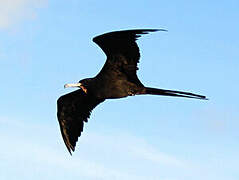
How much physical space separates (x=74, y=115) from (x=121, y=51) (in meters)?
2.93

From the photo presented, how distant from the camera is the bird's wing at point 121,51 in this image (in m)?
11.4

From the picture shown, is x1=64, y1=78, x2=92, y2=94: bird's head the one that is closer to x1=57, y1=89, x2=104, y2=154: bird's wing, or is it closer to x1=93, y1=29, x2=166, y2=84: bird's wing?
x1=93, y1=29, x2=166, y2=84: bird's wing

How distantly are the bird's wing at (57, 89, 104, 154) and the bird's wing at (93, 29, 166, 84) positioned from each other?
203 centimetres

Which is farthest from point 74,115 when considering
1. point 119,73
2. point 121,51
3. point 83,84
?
point 121,51

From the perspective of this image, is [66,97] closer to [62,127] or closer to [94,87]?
[62,127]

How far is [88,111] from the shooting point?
14180 mm

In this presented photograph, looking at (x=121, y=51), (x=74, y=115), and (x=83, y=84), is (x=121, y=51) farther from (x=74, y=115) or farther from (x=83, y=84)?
(x=74, y=115)

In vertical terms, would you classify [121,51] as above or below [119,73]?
above

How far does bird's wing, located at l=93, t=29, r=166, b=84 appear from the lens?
37.3ft

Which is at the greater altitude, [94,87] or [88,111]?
[94,87]

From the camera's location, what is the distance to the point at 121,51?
11.9 m

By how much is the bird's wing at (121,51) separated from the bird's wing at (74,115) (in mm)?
2028

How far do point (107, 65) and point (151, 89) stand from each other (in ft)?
3.37

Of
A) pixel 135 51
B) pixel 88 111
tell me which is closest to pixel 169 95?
pixel 135 51
